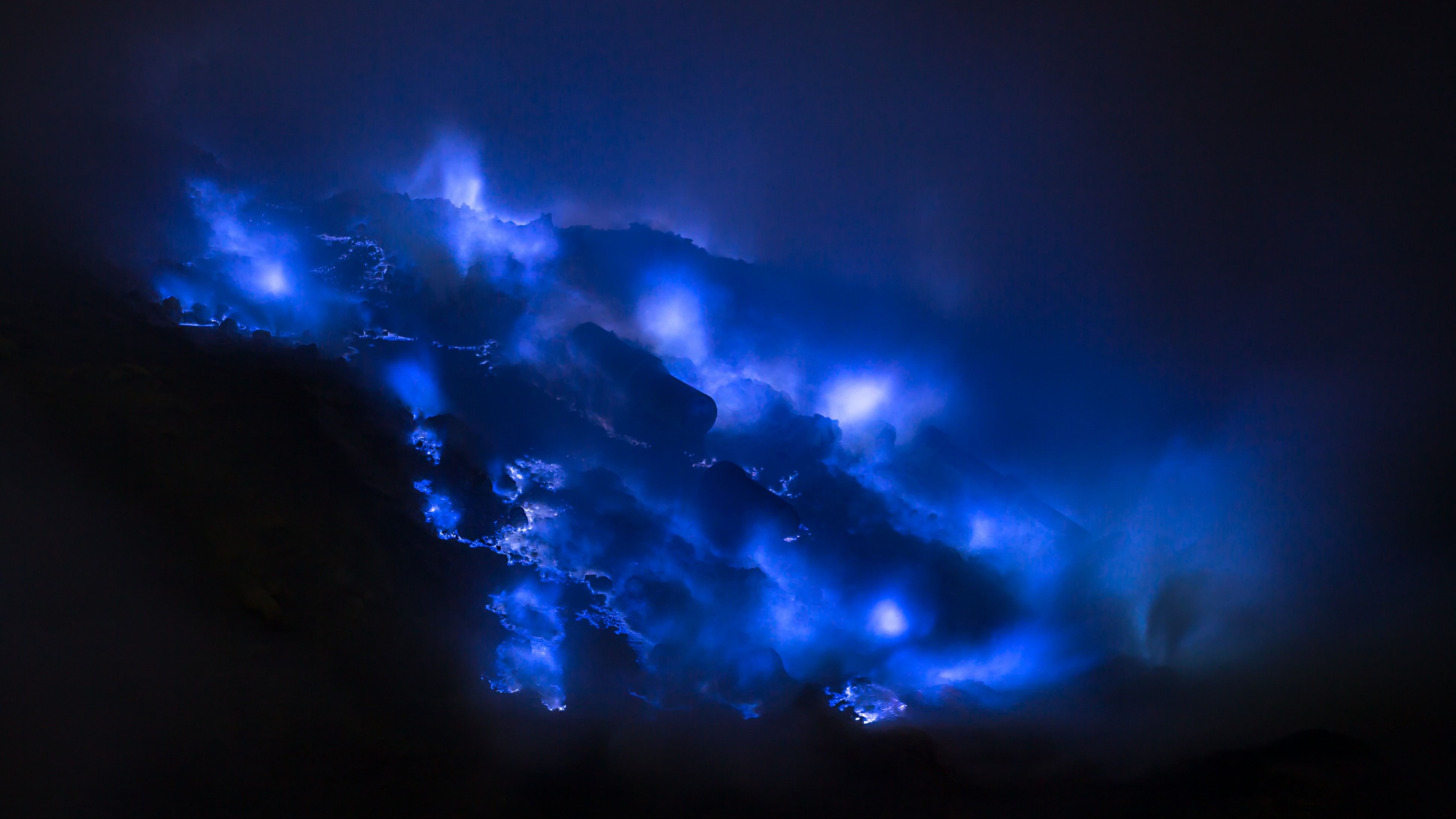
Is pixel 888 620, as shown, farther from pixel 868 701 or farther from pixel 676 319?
pixel 676 319

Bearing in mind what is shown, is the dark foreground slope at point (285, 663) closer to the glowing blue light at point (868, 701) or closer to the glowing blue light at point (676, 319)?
the glowing blue light at point (868, 701)

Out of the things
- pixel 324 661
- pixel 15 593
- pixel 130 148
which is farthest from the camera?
pixel 130 148

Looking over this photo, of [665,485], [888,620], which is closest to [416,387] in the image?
[665,485]

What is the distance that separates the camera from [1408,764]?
79.7ft

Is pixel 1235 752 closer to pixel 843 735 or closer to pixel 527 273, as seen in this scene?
pixel 843 735

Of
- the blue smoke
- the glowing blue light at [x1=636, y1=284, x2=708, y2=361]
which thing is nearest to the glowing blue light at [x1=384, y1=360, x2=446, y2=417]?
the blue smoke

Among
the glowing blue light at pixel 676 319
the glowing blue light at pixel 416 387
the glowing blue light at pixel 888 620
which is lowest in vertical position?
the glowing blue light at pixel 888 620

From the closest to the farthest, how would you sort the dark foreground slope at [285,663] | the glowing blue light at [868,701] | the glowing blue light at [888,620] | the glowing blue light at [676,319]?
the dark foreground slope at [285,663], the glowing blue light at [868,701], the glowing blue light at [888,620], the glowing blue light at [676,319]

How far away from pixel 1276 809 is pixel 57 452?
3923 centimetres

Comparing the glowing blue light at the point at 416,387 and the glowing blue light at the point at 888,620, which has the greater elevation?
the glowing blue light at the point at 416,387

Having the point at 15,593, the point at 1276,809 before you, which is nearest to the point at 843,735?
the point at 1276,809

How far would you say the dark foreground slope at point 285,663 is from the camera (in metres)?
16.8

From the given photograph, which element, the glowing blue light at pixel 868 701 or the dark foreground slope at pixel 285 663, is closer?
the dark foreground slope at pixel 285 663

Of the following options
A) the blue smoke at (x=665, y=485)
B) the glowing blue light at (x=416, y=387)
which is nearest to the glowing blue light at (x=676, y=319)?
the blue smoke at (x=665, y=485)
